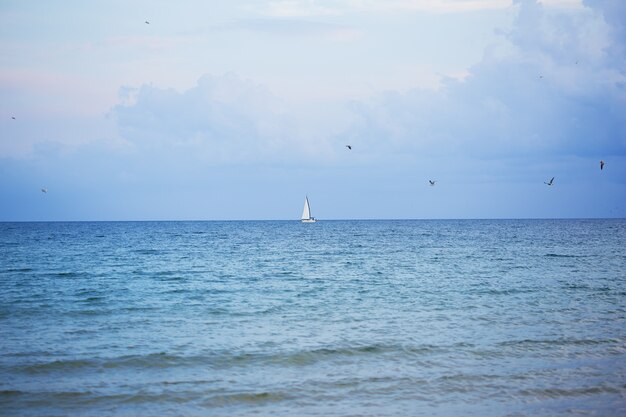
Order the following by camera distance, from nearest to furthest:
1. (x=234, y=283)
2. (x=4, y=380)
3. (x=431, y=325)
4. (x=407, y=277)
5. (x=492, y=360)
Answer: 1. (x=4, y=380)
2. (x=492, y=360)
3. (x=431, y=325)
4. (x=234, y=283)
5. (x=407, y=277)

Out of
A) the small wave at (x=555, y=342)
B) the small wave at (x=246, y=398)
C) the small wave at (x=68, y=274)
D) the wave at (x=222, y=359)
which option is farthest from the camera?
the small wave at (x=68, y=274)

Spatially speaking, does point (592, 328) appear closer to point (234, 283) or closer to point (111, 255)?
point (234, 283)

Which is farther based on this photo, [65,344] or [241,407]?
[65,344]

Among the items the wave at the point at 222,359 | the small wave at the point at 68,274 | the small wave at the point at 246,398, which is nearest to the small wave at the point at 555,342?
the wave at the point at 222,359

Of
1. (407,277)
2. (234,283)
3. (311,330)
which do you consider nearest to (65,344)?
(311,330)

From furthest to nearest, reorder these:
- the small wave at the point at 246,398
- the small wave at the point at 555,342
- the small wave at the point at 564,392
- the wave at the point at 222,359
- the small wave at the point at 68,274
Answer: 1. the small wave at the point at 68,274
2. the small wave at the point at 555,342
3. the wave at the point at 222,359
4. the small wave at the point at 564,392
5. the small wave at the point at 246,398

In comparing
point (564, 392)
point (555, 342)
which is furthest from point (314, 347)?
point (555, 342)

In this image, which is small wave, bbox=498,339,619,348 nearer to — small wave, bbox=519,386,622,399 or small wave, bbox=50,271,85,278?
small wave, bbox=519,386,622,399

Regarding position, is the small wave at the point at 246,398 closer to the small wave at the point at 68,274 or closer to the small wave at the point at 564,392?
the small wave at the point at 564,392

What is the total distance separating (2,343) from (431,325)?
15.8m

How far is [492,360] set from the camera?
60.3 ft

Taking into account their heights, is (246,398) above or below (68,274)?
below

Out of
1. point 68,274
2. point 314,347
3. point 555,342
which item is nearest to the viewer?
point 314,347

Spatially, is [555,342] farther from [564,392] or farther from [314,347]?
[314,347]
